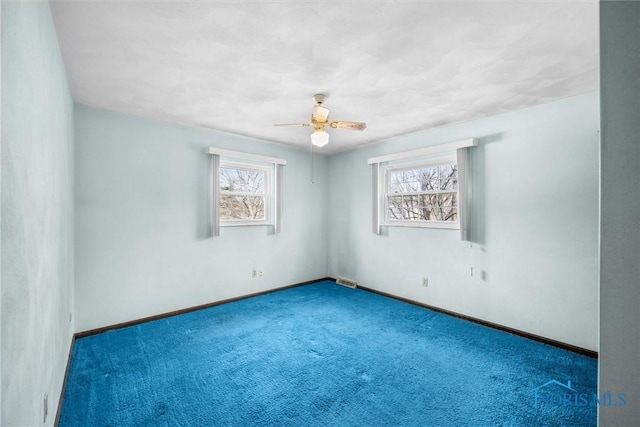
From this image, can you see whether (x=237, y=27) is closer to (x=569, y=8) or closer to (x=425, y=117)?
(x=569, y=8)

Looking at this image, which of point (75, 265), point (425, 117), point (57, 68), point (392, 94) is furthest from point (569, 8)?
point (75, 265)

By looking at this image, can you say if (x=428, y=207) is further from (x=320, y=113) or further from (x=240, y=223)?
(x=240, y=223)

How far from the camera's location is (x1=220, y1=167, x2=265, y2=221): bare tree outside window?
4.46 meters

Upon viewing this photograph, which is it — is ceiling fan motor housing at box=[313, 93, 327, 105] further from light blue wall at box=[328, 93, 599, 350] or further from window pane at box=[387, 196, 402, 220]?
window pane at box=[387, 196, 402, 220]

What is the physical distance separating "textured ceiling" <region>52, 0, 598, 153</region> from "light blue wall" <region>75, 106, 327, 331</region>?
46 cm

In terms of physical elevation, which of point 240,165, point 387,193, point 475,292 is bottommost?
point 475,292

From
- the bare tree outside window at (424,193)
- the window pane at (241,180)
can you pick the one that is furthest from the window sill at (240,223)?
the bare tree outside window at (424,193)

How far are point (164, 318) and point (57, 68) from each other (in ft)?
9.34

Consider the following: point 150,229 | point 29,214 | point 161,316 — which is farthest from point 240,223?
point 29,214

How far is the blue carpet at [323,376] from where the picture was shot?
6.46 feet

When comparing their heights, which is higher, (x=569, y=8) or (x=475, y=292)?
(x=569, y=8)

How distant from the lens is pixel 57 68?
2031 millimetres
